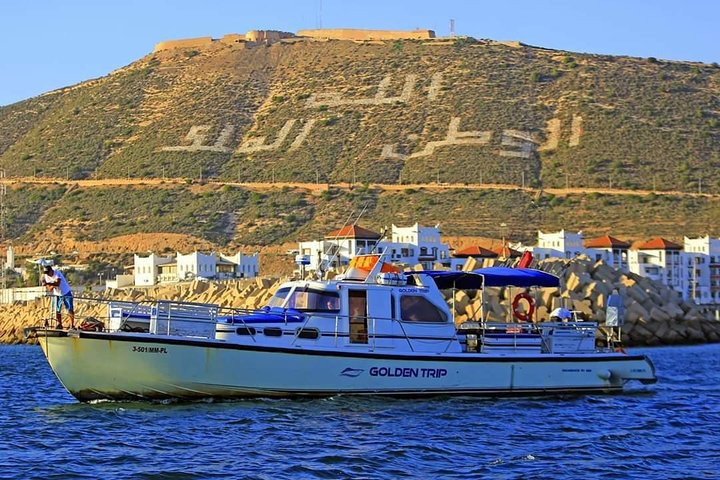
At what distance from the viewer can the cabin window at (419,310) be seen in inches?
1098

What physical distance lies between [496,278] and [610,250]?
65.8 m

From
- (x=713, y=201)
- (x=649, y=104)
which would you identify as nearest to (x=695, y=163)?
(x=713, y=201)

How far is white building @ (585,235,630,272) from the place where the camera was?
93312mm

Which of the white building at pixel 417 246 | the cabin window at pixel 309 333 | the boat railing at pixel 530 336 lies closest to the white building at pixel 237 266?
the white building at pixel 417 246

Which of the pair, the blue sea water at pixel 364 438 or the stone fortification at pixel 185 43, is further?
the stone fortification at pixel 185 43

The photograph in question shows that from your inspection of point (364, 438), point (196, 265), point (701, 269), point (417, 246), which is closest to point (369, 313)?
point (364, 438)

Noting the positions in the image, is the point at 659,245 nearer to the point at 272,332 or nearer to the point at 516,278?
the point at 516,278

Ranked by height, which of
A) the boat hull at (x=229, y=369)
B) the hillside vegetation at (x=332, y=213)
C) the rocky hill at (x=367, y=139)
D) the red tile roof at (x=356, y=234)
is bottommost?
the boat hull at (x=229, y=369)

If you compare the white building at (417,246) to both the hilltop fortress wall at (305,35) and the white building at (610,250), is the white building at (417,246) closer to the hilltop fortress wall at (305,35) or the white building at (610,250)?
the white building at (610,250)

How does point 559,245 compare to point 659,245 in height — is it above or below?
below

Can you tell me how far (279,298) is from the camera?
92.3ft

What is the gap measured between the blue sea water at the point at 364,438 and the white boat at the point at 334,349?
40 cm

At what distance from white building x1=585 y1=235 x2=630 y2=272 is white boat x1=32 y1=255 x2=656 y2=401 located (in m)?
63.9

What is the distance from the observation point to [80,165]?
13512cm
